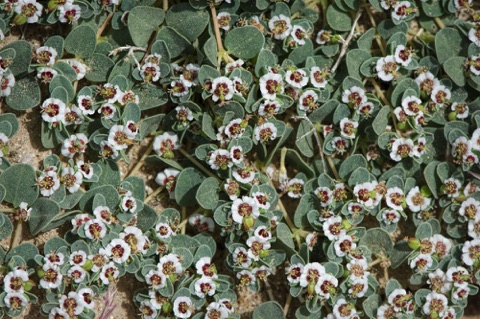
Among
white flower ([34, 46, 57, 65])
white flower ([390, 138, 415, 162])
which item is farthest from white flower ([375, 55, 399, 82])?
white flower ([34, 46, 57, 65])

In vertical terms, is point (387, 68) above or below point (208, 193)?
above

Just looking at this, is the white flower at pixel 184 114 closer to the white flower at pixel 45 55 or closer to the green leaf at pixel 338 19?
the white flower at pixel 45 55

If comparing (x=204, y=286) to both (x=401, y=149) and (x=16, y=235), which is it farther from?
(x=401, y=149)

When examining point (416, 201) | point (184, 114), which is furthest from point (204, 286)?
point (416, 201)

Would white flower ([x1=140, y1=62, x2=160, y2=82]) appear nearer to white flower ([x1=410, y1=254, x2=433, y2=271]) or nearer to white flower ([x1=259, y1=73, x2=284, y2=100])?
white flower ([x1=259, y1=73, x2=284, y2=100])

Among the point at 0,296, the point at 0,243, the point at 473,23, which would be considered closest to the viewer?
the point at 0,296

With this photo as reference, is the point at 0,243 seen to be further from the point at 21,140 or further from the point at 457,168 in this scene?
the point at 457,168

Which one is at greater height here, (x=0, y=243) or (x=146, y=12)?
(x=146, y=12)

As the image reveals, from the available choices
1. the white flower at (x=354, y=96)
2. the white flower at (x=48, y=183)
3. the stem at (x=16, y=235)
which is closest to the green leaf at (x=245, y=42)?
the white flower at (x=354, y=96)

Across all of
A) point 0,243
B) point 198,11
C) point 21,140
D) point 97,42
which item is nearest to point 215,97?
point 198,11
